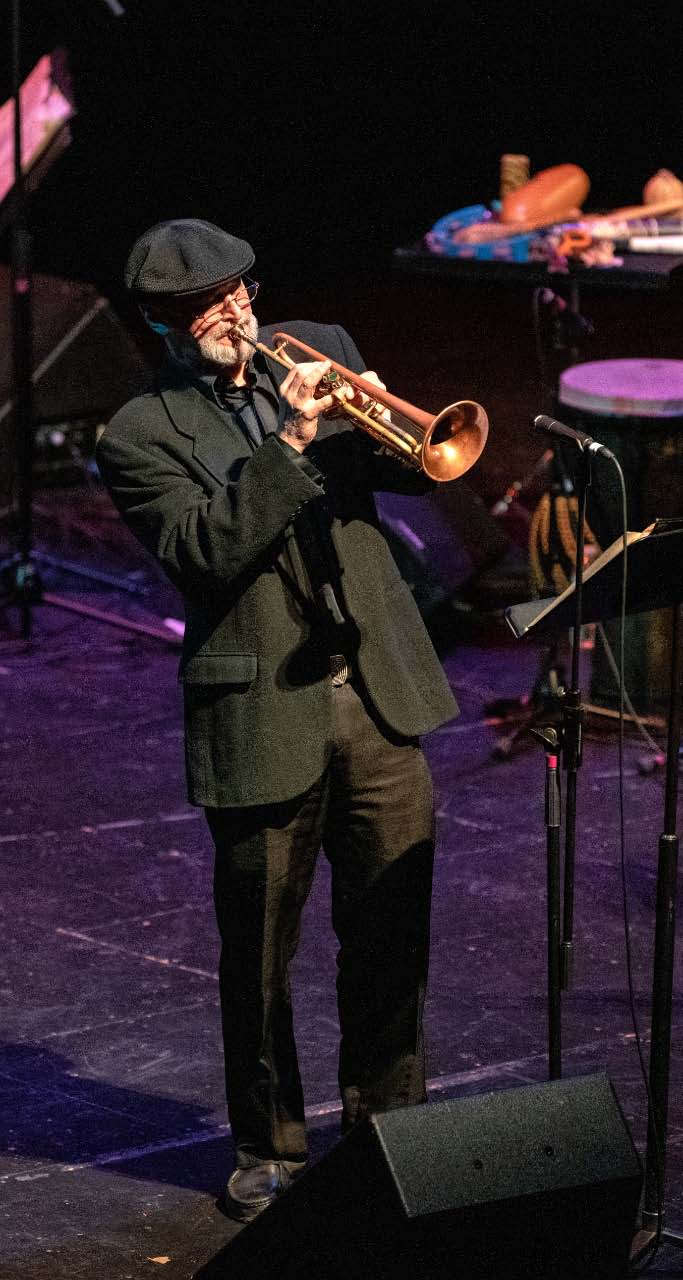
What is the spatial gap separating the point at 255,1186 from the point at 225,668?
1.02 metres

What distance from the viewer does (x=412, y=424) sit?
3461mm

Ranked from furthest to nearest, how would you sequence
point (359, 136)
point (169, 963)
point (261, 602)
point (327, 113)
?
point (359, 136)
point (327, 113)
point (169, 963)
point (261, 602)

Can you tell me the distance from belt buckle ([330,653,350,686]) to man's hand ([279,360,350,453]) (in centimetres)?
42

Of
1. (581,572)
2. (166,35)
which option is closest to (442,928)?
(581,572)

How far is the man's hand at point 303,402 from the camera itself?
129 inches

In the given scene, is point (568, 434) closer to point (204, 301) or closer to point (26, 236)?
point (204, 301)

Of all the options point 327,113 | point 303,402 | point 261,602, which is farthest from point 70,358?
point 303,402

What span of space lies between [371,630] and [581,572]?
1.62 ft

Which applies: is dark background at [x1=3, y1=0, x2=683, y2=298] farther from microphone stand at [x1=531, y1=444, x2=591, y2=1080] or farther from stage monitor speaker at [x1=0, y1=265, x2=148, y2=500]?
microphone stand at [x1=531, y1=444, x2=591, y2=1080]

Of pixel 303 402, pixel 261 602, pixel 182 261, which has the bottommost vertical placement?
pixel 261 602

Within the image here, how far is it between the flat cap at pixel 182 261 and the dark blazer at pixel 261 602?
187mm

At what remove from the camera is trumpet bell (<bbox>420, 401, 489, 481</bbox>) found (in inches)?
138

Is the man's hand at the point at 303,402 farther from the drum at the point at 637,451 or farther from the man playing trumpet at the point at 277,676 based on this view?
the drum at the point at 637,451

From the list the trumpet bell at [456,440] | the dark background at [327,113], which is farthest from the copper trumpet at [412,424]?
the dark background at [327,113]
